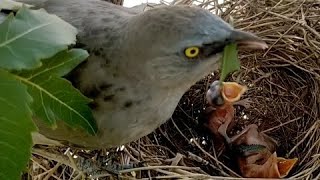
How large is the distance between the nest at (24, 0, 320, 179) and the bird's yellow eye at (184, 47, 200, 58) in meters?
0.36

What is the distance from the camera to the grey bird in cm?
71

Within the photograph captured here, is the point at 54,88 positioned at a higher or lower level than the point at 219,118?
higher

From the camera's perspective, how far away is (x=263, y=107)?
1359 mm

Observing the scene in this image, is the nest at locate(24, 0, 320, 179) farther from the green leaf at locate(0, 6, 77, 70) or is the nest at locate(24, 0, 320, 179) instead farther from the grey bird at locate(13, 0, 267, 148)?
the green leaf at locate(0, 6, 77, 70)

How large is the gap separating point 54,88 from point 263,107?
1068mm

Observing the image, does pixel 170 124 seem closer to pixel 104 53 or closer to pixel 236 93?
pixel 236 93

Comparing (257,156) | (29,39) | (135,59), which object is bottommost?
(257,156)

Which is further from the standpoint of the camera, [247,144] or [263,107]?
[263,107]

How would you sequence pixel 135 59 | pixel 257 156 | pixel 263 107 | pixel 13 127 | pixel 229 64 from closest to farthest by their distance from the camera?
pixel 13 127 → pixel 229 64 → pixel 135 59 → pixel 257 156 → pixel 263 107

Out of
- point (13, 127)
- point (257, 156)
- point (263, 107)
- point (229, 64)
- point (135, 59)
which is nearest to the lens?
point (13, 127)

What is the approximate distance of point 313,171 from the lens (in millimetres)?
1125

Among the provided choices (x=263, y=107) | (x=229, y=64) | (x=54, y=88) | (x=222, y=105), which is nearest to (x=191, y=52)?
(x=229, y=64)

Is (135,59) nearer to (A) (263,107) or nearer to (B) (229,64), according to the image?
(B) (229,64)

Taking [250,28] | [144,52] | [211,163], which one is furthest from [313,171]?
[144,52]
